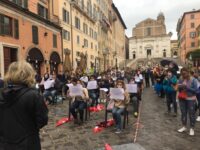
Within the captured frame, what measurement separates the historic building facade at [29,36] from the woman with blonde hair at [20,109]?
647 inches

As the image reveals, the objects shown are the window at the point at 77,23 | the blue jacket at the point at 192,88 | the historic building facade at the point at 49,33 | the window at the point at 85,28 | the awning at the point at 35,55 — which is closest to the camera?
the blue jacket at the point at 192,88

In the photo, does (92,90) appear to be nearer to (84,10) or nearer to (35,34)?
(35,34)

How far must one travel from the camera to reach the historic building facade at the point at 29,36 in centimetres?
1919

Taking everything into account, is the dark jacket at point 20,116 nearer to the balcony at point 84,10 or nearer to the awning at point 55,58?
the awning at point 55,58

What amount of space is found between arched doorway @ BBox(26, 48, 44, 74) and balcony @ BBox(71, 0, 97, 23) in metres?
12.2

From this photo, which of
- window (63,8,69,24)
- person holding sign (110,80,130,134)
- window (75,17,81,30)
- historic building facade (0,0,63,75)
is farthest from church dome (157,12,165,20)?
person holding sign (110,80,130,134)

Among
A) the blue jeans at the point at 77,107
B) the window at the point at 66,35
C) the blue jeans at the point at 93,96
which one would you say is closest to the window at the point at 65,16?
the window at the point at 66,35

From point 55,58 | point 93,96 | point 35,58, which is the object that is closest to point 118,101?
point 93,96

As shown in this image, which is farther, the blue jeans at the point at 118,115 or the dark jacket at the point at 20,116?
the blue jeans at the point at 118,115

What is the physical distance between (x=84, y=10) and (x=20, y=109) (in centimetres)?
3789

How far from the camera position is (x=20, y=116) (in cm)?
285

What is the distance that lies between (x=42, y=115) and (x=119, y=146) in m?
3.59

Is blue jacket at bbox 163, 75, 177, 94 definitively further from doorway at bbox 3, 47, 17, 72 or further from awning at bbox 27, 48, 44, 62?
awning at bbox 27, 48, 44, 62

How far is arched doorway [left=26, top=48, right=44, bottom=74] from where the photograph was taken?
73.5 ft
